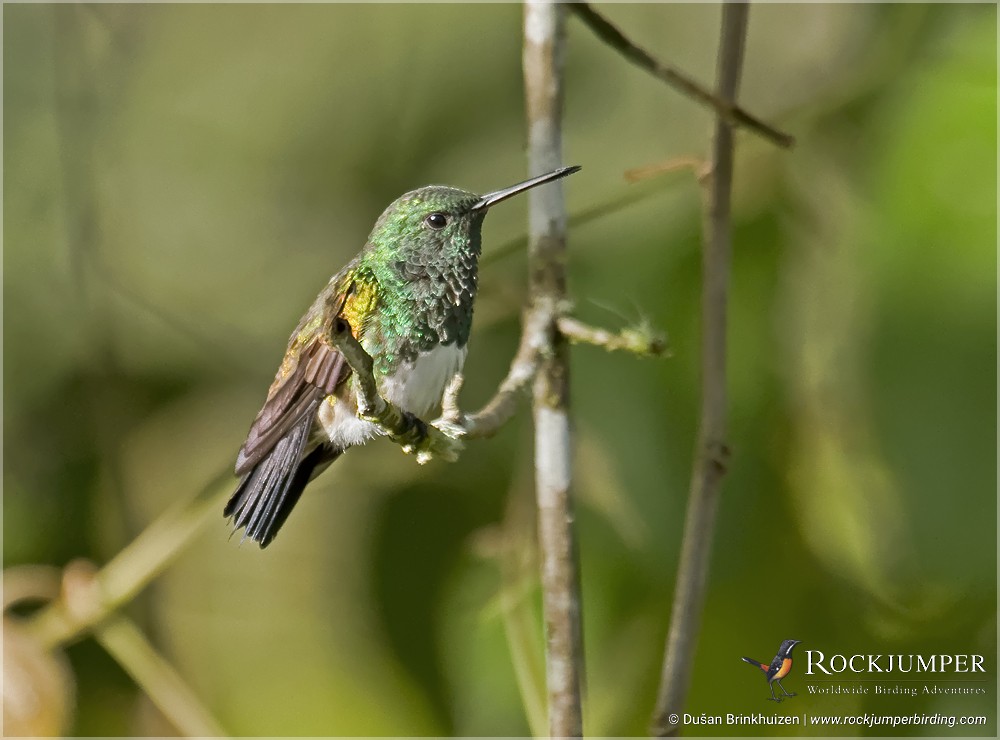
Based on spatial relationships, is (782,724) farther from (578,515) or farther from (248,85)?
(248,85)

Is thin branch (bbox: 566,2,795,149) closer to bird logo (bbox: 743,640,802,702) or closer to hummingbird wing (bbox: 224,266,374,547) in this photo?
hummingbird wing (bbox: 224,266,374,547)

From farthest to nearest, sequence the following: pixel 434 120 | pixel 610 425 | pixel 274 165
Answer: pixel 274 165 < pixel 434 120 < pixel 610 425

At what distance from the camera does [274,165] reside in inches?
119

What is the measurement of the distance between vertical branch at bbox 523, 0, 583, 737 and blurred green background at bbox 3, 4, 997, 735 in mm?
136

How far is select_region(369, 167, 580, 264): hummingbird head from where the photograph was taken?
1.62 meters

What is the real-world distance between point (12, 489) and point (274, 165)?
113 centimetres

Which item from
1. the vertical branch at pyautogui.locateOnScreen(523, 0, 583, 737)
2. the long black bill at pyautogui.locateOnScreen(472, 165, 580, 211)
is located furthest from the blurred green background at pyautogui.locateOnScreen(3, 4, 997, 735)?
the long black bill at pyautogui.locateOnScreen(472, 165, 580, 211)

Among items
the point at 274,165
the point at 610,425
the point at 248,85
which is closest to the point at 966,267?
the point at 610,425

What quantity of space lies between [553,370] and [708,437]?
251 millimetres

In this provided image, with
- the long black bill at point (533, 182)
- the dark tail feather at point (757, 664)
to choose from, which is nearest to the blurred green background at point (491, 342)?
the dark tail feather at point (757, 664)

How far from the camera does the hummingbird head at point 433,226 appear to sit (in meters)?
1.62

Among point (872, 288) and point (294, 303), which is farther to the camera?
point (294, 303)

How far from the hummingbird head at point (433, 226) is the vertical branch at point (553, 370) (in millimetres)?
121

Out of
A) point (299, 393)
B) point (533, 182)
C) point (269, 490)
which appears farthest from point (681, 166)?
point (269, 490)
